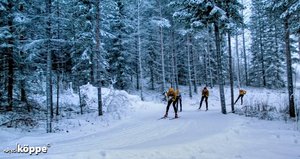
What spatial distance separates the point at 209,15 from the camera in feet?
48.8

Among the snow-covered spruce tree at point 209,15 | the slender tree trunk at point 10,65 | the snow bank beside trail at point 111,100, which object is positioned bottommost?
the snow bank beside trail at point 111,100

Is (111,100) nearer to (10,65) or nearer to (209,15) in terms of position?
(10,65)

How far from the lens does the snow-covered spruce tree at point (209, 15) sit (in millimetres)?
14668

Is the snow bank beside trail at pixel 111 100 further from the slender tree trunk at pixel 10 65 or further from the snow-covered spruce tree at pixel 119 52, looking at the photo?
the snow-covered spruce tree at pixel 119 52

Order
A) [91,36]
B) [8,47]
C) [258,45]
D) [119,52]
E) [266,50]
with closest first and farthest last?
1. [8,47]
2. [91,36]
3. [119,52]
4. [266,50]
5. [258,45]

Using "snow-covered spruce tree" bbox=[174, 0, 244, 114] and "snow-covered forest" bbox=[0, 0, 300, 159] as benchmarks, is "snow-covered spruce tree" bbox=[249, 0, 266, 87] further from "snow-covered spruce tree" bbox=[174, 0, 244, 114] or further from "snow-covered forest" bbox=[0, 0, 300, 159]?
"snow-covered spruce tree" bbox=[174, 0, 244, 114]

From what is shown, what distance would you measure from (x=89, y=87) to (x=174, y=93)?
9732 millimetres

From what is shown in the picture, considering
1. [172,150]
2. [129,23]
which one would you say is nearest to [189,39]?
[129,23]

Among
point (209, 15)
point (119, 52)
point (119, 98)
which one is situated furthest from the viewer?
point (119, 52)

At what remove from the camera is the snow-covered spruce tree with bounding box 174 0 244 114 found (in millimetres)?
14668

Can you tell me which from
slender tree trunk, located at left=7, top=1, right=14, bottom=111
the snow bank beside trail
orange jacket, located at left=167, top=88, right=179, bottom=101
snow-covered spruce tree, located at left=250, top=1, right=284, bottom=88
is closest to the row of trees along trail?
slender tree trunk, located at left=7, top=1, right=14, bottom=111

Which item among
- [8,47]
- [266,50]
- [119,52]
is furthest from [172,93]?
[266,50]

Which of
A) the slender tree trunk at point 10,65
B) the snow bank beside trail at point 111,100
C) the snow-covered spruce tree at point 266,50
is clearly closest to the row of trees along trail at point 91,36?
the slender tree trunk at point 10,65

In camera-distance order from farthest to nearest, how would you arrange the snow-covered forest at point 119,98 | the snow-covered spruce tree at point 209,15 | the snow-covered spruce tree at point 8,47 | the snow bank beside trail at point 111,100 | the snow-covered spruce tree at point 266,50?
1. the snow-covered spruce tree at point 266,50
2. the snow bank beside trail at point 111,100
3. the snow-covered spruce tree at point 8,47
4. the snow-covered spruce tree at point 209,15
5. the snow-covered forest at point 119,98
